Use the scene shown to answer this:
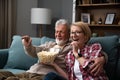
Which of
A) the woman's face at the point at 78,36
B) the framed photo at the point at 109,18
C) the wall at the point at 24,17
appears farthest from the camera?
the wall at the point at 24,17

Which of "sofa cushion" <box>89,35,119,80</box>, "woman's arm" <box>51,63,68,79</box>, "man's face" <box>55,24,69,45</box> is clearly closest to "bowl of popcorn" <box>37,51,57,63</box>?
"woman's arm" <box>51,63,68,79</box>

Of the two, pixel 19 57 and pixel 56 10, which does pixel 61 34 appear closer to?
pixel 19 57

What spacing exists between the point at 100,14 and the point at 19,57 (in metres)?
2.03

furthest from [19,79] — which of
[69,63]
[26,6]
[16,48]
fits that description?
[26,6]

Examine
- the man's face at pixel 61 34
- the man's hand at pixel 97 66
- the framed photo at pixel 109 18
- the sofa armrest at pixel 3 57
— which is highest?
the framed photo at pixel 109 18

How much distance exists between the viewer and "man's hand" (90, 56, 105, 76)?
6.42 ft

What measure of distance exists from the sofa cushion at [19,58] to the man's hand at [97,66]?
3.63 feet

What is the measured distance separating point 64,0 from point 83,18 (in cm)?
73

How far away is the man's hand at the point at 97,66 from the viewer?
1957mm

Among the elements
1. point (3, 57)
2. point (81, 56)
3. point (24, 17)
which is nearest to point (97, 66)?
point (81, 56)

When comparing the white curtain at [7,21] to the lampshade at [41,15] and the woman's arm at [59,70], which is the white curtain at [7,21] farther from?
the woman's arm at [59,70]

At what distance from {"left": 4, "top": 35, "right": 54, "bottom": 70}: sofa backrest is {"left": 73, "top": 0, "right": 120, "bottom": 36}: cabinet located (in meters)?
1.51

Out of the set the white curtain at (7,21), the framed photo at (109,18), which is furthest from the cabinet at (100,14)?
the white curtain at (7,21)

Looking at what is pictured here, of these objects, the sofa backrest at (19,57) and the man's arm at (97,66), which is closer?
the man's arm at (97,66)
